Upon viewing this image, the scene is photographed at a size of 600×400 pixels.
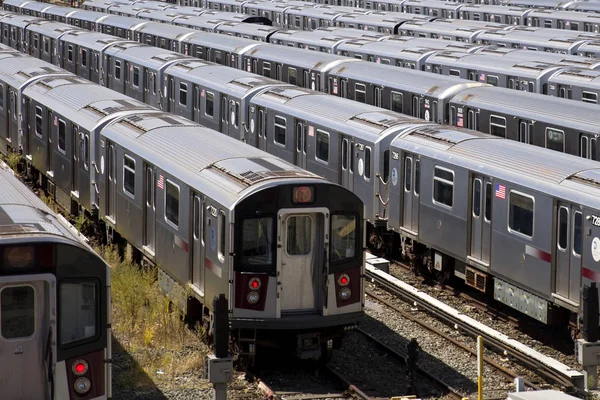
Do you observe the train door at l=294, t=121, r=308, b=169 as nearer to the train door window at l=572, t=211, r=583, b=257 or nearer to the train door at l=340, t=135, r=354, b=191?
the train door at l=340, t=135, r=354, b=191

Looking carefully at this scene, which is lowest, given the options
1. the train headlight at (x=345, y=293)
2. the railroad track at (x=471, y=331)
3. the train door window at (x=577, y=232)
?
the railroad track at (x=471, y=331)

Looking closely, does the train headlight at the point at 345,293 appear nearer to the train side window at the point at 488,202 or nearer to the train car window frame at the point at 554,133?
the train side window at the point at 488,202

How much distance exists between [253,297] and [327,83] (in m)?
16.6

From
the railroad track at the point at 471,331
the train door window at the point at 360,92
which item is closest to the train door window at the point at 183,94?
the train door window at the point at 360,92

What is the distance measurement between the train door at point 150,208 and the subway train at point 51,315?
223 inches

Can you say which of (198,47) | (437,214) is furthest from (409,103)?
(198,47)

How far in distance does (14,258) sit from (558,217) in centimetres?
737

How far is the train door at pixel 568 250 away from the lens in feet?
43.8

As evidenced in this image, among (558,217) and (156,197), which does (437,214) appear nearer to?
(558,217)

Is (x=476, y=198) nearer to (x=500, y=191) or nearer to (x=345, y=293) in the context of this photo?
(x=500, y=191)

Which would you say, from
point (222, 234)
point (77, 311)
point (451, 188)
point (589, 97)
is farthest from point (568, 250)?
point (589, 97)

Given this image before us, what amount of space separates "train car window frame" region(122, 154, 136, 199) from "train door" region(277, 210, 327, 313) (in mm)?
4171

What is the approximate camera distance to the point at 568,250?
44.4 feet

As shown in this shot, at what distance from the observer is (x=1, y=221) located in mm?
9234
